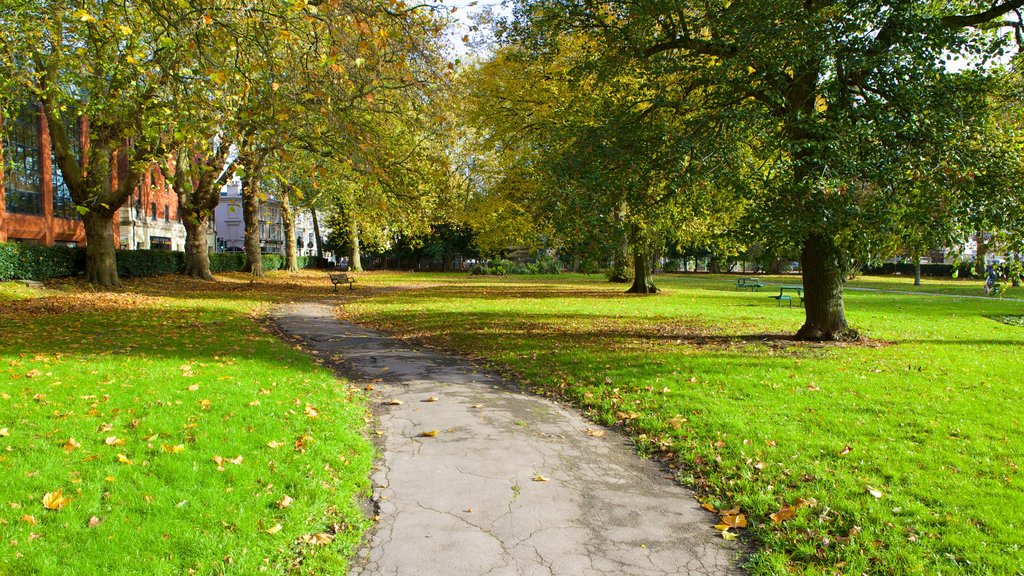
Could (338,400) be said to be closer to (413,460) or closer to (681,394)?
(413,460)

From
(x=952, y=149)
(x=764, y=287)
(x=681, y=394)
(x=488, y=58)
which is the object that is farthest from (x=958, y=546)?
(x=764, y=287)

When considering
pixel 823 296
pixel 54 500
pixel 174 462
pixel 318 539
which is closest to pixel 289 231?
pixel 823 296

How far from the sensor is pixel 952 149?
9.45 metres

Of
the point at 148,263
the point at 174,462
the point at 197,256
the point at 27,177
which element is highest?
the point at 27,177

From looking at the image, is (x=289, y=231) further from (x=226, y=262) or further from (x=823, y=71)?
(x=823, y=71)

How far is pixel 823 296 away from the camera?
12695 mm

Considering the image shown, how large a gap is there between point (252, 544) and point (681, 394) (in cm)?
572

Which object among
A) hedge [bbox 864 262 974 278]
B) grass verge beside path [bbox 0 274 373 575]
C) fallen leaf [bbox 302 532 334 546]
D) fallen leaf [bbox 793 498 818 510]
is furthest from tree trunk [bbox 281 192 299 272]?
hedge [bbox 864 262 974 278]

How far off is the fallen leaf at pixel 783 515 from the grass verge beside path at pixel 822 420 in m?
0.01

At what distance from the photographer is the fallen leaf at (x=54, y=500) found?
3.85m

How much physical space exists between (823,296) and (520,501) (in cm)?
1059

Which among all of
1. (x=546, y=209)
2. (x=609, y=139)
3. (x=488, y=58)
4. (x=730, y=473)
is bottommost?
(x=730, y=473)

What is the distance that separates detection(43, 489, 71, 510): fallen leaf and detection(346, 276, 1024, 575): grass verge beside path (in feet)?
14.9

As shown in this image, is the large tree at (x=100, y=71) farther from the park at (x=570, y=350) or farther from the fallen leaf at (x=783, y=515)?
the fallen leaf at (x=783, y=515)
